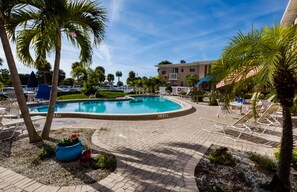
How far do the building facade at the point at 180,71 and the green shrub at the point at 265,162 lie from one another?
97.7 ft

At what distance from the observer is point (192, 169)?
11.9 feet

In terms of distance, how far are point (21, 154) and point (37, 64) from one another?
312 centimetres

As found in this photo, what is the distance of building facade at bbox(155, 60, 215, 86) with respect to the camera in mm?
33438

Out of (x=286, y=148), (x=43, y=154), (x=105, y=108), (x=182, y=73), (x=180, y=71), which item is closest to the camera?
(x=286, y=148)

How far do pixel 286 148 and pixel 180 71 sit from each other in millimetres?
34995

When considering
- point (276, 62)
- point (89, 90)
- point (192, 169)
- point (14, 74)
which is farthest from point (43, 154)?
point (89, 90)

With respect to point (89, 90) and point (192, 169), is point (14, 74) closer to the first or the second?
point (192, 169)

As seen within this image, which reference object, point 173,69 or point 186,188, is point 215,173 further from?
point 173,69

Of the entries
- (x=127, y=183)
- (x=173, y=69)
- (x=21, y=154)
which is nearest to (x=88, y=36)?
(x=21, y=154)

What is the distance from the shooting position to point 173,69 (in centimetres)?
3816

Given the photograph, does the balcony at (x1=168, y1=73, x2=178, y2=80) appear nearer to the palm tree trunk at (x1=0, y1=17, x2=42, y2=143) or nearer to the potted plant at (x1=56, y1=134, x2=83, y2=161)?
the palm tree trunk at (x1=0, y1=17, x2=42, y2=143)

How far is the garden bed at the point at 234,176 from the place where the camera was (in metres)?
3.10

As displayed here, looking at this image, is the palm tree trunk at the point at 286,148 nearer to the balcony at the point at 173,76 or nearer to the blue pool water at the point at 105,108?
the blue pool water at the point at 105,108

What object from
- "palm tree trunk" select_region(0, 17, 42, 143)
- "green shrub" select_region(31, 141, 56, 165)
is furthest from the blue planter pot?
"palm tree trunk" select_region(0, 17, 42, 143)
